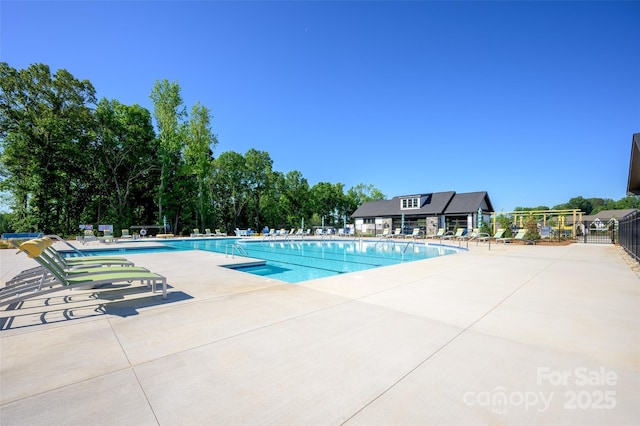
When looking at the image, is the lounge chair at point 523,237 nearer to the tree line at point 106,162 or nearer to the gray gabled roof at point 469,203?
the gray gabled roof at point 469,203

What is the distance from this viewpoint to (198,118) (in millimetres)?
29391

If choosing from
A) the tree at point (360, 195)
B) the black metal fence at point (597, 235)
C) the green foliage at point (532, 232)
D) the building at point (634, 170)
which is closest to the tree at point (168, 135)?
the tree at point (360, 195)

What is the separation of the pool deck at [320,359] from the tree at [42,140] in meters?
24.7

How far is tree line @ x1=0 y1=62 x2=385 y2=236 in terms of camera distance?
72.0ft

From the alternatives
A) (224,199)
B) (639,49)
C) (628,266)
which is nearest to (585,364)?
(628,266)

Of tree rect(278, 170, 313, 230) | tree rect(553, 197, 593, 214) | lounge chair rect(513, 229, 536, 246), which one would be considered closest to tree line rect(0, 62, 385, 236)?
tree rect(278, 170, 313, 230)

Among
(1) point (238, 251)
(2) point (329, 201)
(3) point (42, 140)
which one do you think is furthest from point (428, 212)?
(3) point (42, 140)

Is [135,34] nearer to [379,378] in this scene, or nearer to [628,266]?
[379,378]

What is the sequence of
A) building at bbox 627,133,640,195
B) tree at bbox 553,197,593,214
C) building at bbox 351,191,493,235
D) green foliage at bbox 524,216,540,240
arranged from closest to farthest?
building at bbox 627,133,640,195 → green foliage at bbox 524,216,540,240 → building at bbox 351,191,493,235 → tree at bbox 553,197,593,214

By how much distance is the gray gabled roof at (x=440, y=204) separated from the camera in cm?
2817

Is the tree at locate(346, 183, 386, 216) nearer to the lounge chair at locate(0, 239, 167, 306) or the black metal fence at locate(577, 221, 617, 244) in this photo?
the black metal fence at locate(577, 221, 617, 244)

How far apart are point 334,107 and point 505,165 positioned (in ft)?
72.9

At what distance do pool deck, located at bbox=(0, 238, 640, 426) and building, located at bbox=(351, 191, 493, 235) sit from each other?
2284cm

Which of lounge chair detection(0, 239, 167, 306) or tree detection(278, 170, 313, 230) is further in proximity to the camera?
tree detection(278, 170, 313, 230)
